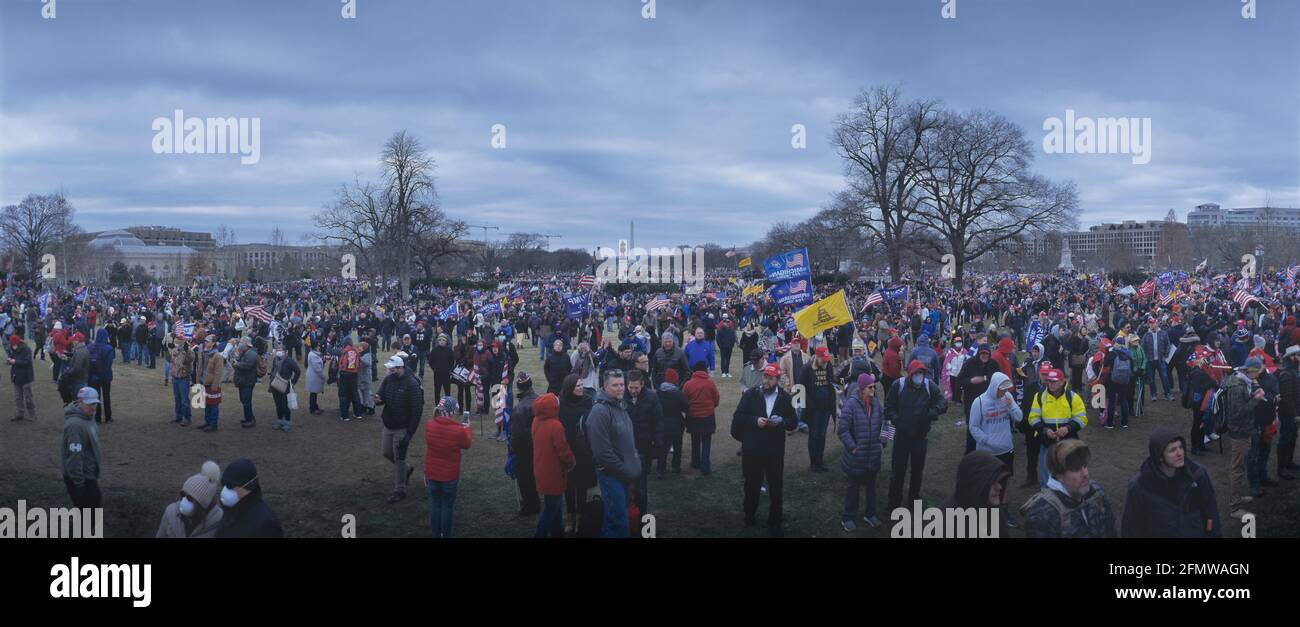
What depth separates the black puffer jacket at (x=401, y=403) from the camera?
8062mm

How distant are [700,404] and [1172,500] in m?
5.07

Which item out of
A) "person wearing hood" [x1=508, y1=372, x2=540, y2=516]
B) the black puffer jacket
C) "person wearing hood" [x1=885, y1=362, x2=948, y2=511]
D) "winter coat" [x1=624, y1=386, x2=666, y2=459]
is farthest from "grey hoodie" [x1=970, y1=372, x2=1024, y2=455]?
the black puffer jacket

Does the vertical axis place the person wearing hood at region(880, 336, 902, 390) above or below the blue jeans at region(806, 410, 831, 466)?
above

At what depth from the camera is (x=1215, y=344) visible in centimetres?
1234

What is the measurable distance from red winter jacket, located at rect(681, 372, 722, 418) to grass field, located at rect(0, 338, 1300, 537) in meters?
0.83

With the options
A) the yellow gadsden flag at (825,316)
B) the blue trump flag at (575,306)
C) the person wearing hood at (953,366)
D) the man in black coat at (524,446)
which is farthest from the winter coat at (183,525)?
the blue trump flag at (575,306)

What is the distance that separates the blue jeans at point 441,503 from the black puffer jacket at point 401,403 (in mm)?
1641

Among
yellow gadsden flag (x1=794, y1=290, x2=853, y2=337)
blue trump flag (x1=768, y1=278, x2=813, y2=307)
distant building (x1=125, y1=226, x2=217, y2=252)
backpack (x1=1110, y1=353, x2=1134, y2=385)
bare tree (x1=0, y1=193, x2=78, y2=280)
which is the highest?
distant building (x1=125, y1=226, x2=217, y2=252)

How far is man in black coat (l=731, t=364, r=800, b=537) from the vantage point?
691 cm

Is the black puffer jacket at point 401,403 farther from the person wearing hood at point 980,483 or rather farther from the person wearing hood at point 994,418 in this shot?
the person wearing hood at point 994,418

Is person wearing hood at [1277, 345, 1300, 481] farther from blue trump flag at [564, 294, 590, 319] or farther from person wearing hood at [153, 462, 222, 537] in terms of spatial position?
blue trump flag at [564, 294, 590, 319]

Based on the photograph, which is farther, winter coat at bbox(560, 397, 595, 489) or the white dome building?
the white dome building

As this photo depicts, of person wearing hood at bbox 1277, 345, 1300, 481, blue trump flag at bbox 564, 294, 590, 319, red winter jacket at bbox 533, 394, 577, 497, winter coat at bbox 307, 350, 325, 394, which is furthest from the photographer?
blue trump flag at bbox 564, 294, 590, 319
